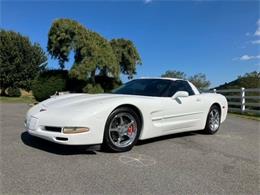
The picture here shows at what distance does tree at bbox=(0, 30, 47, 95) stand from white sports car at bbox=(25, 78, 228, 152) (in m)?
27.3

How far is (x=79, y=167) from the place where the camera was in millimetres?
3807

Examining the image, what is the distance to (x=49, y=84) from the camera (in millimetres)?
21516

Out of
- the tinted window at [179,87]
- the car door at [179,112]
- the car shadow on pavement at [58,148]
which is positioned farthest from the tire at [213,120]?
the car shadow on pavement at [58,148]

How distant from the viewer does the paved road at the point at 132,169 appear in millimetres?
3223

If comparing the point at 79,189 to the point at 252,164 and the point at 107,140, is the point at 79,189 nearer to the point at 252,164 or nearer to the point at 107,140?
the point at 107,140

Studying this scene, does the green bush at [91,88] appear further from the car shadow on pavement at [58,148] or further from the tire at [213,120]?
the car shadow on pavement at [58,148]

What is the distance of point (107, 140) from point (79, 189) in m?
1.40

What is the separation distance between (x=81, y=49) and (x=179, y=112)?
1649cm

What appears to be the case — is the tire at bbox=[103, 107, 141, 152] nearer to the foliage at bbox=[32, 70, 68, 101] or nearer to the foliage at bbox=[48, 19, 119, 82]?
the foliage at bbox=[48, 19, 119, 82]

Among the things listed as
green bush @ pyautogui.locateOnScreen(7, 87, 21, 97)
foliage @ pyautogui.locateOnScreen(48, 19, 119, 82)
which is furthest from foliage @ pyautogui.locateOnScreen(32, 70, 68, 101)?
green bush @ pyautogui.locateOnScreen(7, 87, 21, 97)

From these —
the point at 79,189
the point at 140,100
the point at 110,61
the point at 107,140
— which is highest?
the point at 110,61

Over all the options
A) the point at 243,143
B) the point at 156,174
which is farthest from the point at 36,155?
the point at 243,143

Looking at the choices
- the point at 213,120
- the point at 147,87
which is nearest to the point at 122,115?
the point at 147,87

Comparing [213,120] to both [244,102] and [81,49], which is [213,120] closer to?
[244,102]
